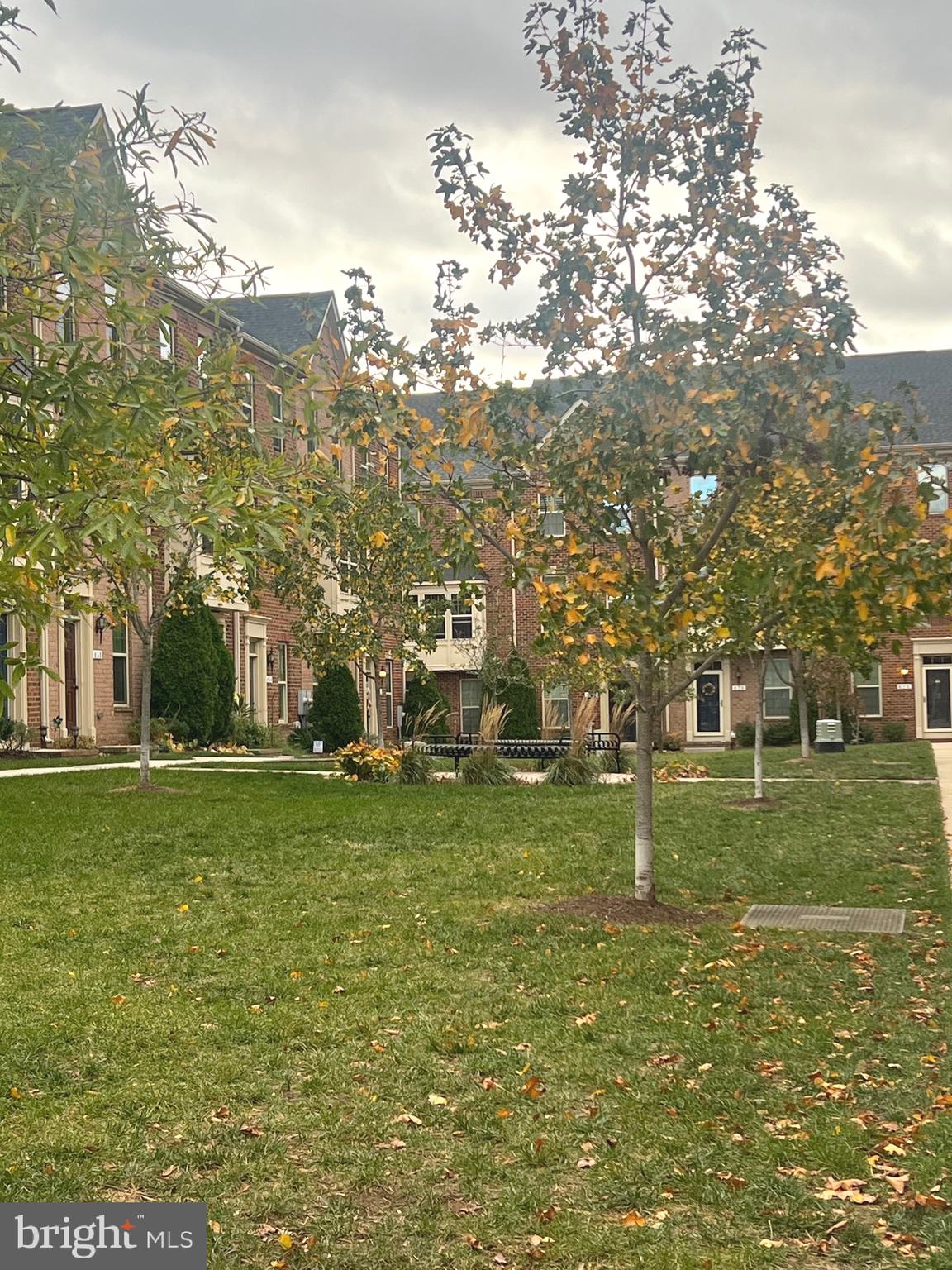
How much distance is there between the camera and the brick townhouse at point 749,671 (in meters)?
37.9

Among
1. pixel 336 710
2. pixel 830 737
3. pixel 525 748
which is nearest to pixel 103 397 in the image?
pixel 525 748

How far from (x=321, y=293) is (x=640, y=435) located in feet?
94.6

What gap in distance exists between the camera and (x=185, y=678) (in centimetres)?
2638

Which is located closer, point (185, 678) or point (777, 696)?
point (185, 678)

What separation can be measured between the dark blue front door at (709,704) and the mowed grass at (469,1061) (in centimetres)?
2687

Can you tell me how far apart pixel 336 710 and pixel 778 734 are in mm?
11907

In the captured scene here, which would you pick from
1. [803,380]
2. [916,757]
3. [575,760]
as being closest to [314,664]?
[575,760]

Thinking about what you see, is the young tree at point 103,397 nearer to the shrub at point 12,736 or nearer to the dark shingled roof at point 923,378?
the shrub at point 12,736

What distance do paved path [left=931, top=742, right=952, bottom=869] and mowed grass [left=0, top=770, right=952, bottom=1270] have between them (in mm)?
2948

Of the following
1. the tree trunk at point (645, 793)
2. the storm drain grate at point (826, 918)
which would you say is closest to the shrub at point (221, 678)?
the tree trunk at point (645, 793)

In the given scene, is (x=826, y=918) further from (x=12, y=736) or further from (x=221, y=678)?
(x=221, y=678)

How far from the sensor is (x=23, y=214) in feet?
14.4

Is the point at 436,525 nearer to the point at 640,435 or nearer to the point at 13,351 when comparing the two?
the point at 640,435

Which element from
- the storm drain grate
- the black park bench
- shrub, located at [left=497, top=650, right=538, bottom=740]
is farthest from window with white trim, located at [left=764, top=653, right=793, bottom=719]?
the storm drain grate
